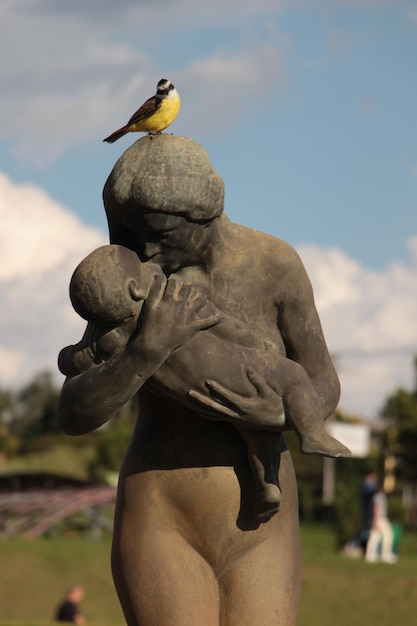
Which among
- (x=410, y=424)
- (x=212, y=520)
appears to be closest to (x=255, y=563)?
(x=212, y=520)

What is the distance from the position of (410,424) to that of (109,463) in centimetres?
913

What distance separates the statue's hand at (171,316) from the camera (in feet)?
13.8

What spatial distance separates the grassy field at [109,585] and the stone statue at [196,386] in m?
9.08

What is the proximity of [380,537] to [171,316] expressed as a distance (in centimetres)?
1483

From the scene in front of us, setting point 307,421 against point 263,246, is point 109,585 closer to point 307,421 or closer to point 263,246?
point 263,246

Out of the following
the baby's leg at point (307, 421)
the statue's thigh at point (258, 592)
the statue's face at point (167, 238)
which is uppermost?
the statue's face at point (167, 238)

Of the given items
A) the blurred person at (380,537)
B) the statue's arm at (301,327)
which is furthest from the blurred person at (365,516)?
the statue's arm at (301,327)

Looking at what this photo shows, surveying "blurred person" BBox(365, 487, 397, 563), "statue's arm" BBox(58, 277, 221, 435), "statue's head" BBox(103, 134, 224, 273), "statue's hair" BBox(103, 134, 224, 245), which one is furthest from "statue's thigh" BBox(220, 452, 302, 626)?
"blurred person" BBox(365, 487, 397, 563)

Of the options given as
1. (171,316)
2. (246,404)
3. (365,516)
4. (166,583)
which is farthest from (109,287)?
(365,516)

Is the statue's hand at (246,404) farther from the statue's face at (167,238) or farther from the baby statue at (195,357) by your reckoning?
the statue's face at (167,238)

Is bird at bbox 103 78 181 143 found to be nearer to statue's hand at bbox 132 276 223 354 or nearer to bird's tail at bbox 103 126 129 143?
bird's tail at bbox 103 126 129 143

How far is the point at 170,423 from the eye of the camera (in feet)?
15.1

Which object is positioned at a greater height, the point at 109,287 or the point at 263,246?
the point at 263,246

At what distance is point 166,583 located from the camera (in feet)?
14.5
